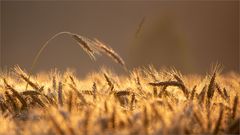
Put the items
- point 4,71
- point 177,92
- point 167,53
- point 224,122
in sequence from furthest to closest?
point 167,53 → point 4,71 → point 177,92 → point 224,122

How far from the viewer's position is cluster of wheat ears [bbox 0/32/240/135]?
221 cm

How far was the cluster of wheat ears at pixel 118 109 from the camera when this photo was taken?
7.27 feet

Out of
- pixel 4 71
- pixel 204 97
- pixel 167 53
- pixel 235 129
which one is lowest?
pixel 235 129

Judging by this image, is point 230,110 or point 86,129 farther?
point 230,110

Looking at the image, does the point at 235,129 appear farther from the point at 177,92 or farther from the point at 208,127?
the point at 177,92

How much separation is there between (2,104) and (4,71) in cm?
84

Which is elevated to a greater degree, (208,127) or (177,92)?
(177,92)

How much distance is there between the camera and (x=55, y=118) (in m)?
2.19

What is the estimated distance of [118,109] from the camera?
8.52 feet

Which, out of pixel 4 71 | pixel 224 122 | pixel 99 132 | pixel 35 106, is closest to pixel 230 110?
pixel 224 122

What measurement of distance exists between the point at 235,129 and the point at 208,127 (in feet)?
0.41

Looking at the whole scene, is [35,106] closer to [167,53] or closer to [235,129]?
[235,129]

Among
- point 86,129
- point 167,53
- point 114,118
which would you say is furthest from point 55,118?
Result: point 167,53

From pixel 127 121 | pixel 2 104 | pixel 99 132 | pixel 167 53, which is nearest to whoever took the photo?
pixel 99 132
